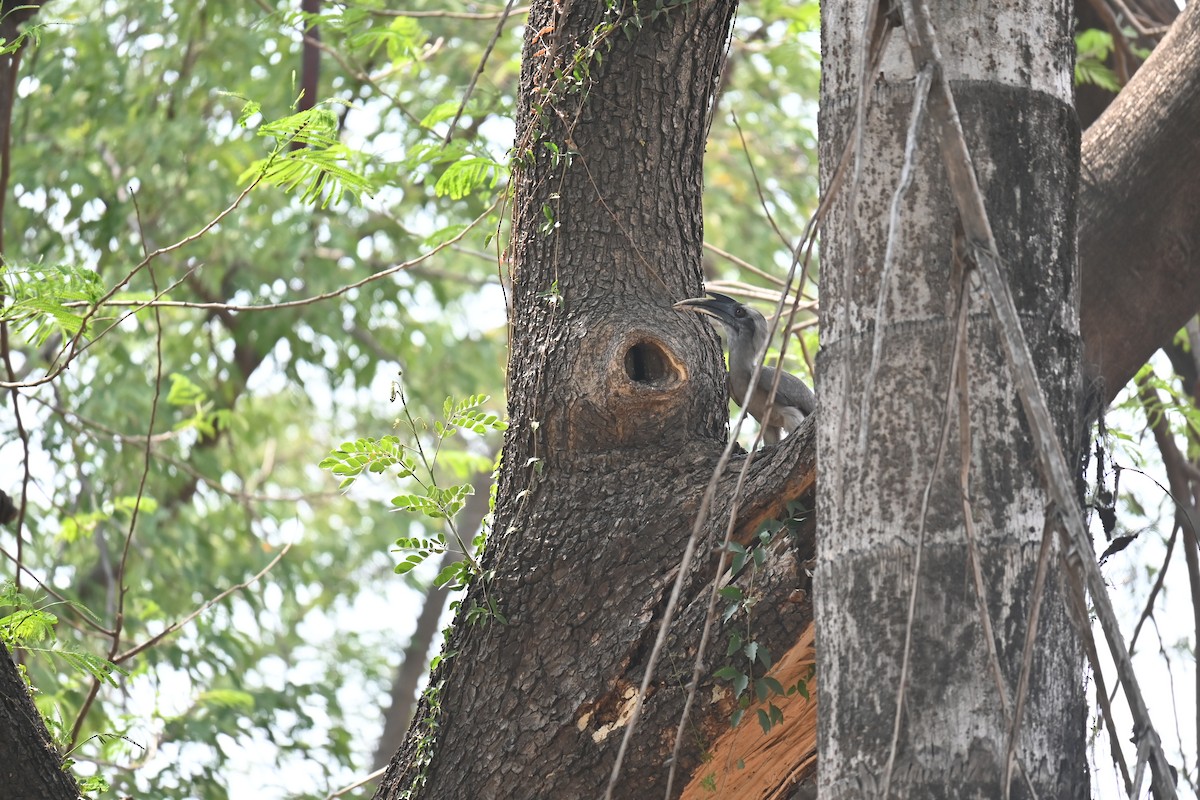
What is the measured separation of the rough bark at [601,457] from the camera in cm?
239

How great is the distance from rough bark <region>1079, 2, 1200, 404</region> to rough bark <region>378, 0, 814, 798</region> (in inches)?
40.0

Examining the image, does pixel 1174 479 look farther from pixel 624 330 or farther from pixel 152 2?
pixel 152 2

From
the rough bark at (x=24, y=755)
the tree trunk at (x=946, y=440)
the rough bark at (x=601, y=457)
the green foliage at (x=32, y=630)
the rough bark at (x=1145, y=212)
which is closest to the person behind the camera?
the tree trunk at (x=946, y=440)

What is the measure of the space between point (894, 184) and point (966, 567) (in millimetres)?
461

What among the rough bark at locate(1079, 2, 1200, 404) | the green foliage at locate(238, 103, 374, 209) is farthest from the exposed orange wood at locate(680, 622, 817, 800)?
the green foliage at locate(238, 103, 374, 209)

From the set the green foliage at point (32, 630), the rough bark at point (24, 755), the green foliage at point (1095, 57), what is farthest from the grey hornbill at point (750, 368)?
the rough bark at point (24, 755)

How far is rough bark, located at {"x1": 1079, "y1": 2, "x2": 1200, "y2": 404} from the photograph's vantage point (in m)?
3.18

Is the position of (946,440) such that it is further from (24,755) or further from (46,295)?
(46,295)

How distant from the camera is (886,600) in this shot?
1420mm

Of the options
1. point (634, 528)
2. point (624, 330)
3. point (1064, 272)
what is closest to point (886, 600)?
point (1064, 272)

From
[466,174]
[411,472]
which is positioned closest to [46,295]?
[411,472]

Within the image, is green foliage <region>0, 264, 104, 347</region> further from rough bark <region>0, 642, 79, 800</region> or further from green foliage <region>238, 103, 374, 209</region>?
rough bark <region>0, 642, 79, 800</region>

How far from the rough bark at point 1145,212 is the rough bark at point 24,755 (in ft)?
8.19

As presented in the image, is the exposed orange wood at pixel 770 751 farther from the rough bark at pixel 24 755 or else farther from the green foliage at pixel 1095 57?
the green foliage at pixel 1095 57
